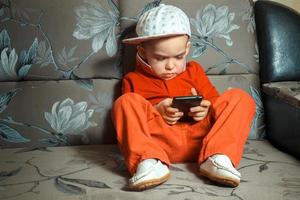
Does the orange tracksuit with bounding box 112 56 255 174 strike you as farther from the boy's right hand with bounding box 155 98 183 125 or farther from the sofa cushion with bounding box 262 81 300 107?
the sofa cushion with bounding box 262 81 300 107

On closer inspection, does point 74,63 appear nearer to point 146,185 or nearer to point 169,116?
point 169,116

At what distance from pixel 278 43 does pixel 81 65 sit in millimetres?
720

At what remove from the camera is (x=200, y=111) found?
Result: 1201 millimetres

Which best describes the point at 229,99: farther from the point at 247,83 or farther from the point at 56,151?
the point at 56,151

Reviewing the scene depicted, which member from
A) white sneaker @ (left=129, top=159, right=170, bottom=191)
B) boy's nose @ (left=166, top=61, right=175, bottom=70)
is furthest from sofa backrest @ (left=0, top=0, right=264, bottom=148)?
white sneaker @ (left=129, top=159, right=170, bottom=191)

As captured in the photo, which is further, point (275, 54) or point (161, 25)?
point (275, 54)

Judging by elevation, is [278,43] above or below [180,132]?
above

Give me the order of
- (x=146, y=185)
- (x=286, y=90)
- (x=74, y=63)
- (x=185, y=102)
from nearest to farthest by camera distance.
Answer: (x=146, y=185)
(x=185, y=102)
(x=286, y=90)
(x=74, y=63)

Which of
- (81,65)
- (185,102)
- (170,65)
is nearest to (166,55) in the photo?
(170,65)

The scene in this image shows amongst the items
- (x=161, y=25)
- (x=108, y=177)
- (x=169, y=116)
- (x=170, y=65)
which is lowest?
(x=108, y=177)

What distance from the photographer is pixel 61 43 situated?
141 cm

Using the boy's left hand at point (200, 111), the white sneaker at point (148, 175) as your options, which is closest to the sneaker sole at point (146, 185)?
the white sneaker at point (148, 175)

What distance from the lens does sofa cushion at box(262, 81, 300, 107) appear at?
4.07ft

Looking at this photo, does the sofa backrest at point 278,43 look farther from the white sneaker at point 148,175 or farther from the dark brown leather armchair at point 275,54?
the white sneaker at point 148,175
